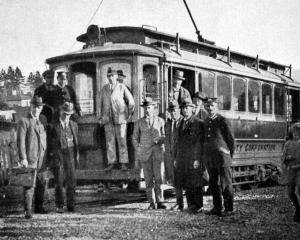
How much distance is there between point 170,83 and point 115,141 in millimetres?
1820

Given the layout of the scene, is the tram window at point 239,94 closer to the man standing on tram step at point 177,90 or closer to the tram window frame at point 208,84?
the tram window frame at point 208,84

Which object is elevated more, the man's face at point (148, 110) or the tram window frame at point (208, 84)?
the tram window frame at point (208, 84)

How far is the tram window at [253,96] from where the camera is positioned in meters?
11.8

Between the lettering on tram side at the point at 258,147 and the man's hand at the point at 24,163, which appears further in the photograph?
the lettering on tram side at the point at 258,147

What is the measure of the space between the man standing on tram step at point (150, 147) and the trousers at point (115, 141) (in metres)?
0.39

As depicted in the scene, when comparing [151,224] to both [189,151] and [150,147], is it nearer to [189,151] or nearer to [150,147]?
[189,151]

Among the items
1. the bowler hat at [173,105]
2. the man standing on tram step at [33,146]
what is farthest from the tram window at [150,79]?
the man standing on tram step at [33,146]

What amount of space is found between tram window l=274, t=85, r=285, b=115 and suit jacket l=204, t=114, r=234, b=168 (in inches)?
244

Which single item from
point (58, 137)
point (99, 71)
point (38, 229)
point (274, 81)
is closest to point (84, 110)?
point (99, 71)

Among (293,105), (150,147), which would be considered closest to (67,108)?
(150,147)

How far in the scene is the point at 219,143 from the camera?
7.29m

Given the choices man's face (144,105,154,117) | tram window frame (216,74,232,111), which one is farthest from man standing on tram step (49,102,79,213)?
tram window frame (216,74,232,111)

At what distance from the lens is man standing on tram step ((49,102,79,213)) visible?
769 cm

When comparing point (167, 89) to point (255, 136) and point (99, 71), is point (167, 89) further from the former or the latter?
point (255, 136)
